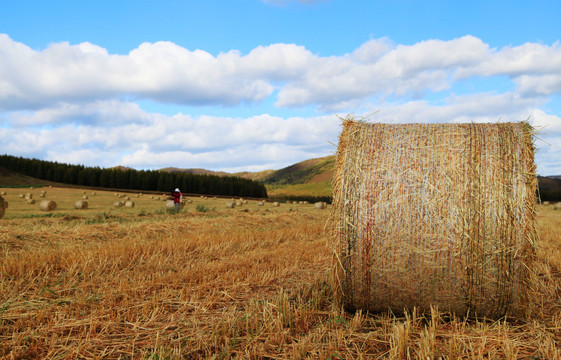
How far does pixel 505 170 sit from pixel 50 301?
580cm

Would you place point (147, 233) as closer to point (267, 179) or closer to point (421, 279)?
point (421, 279)

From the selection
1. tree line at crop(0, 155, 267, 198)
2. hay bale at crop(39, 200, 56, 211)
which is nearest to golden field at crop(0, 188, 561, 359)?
hay bale at crop(39, 200, 56, 211)

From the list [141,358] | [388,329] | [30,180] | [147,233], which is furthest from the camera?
[30,180]

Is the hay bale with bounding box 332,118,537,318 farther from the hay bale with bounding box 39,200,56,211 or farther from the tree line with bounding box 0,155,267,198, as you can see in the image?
the tree line with bounding box 0,155,267,198

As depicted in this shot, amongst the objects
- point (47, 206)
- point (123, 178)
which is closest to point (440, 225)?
point (47, 206)

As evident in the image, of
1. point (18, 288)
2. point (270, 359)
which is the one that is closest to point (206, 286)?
point (270, 359)

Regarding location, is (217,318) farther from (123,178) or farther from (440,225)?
(123,178)

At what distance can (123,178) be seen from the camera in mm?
63125

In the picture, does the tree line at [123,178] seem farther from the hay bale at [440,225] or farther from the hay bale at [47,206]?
the hay bale at [440,225]

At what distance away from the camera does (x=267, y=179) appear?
159 meters

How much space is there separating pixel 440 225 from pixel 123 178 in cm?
6447

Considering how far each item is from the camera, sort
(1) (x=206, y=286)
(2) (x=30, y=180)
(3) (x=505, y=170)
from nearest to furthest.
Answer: (3) (x=505, y=170) < (1) (x=206, y=286) < (2) (x=30, y=180)

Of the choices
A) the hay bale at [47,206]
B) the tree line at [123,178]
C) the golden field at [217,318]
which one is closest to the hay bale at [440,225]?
the golden field at [217,318]

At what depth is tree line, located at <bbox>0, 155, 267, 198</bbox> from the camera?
205 ft
